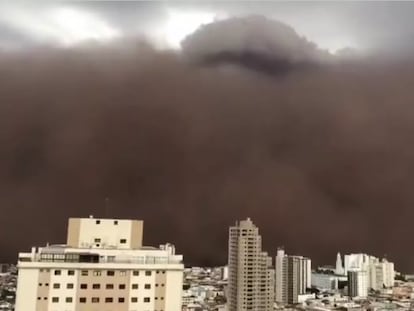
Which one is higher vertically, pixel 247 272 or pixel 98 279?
pixel 247 272

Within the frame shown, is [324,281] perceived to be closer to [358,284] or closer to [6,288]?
[358,284]

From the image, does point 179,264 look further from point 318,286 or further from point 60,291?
point 318,286

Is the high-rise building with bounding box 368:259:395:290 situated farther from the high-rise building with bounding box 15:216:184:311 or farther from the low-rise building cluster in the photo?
the high-rise building with bounding box 15:216:184:311

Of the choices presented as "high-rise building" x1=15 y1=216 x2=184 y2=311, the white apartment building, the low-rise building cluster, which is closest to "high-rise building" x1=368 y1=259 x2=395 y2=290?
the white apartment building

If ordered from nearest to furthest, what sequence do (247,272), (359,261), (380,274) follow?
1. (247,272)
2. (359,261)
3. (380,274)

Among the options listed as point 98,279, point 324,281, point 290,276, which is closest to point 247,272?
point 290,276

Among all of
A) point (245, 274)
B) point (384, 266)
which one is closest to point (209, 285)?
point (245, 274)
